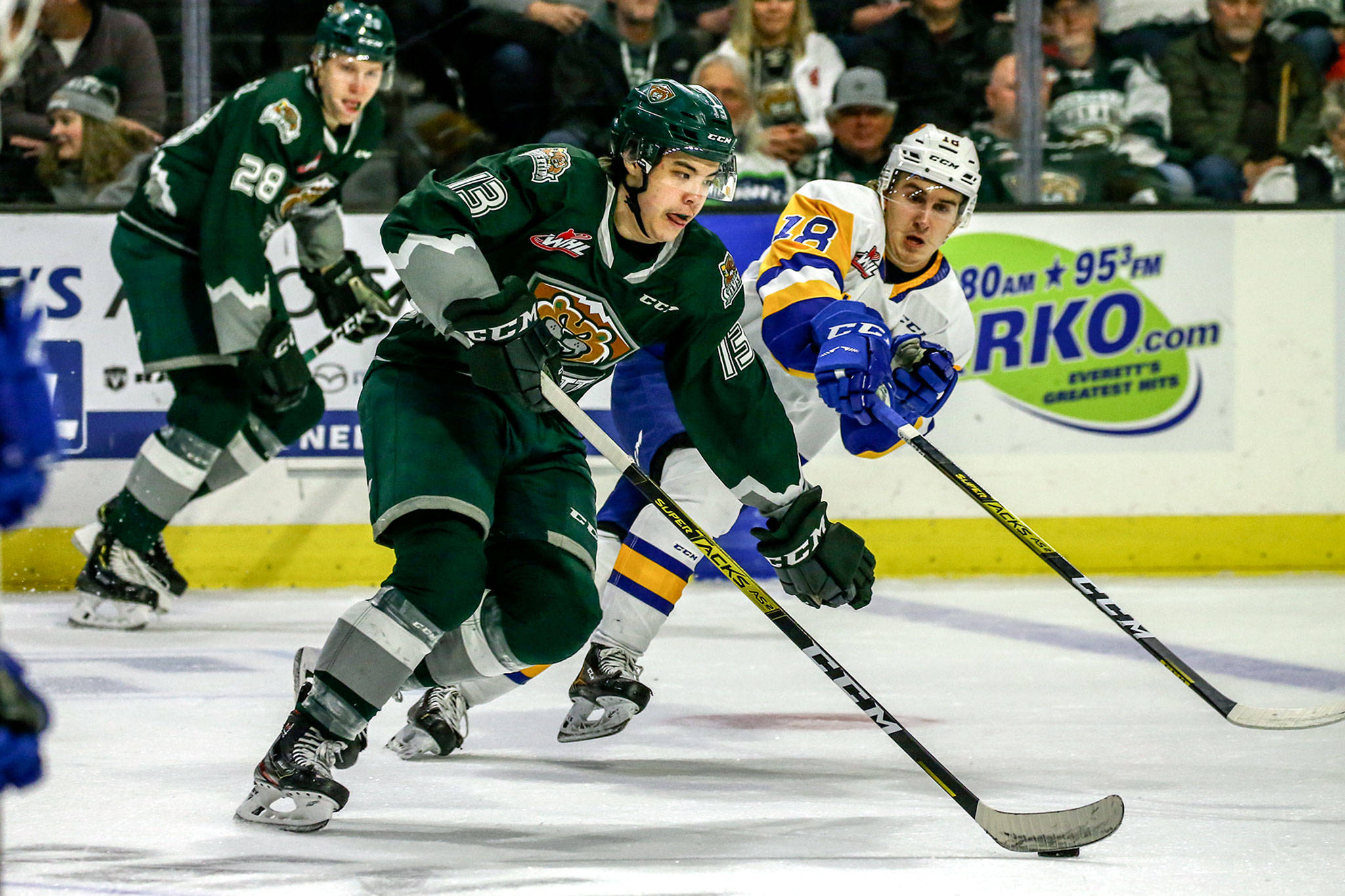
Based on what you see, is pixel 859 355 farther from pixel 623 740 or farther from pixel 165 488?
pixel 165 488

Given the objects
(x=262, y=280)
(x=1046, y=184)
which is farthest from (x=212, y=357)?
(x=1046, y=184)

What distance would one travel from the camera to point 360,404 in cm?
240

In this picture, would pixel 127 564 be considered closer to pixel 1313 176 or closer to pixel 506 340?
pixel 506 340

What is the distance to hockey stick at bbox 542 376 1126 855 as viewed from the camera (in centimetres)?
208

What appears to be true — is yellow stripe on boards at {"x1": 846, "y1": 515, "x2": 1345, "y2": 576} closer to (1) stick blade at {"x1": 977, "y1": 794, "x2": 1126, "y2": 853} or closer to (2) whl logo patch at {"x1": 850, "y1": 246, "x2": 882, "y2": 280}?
(2) whl logo patch at {"x1": 850, "y1": 246, "x2": 882, "y2": 280}

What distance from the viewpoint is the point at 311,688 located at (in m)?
2.18

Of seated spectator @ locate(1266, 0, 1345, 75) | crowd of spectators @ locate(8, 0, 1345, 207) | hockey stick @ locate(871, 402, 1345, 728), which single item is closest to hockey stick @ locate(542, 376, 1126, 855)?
hockey stick @ locate(871, 402, 1345, 728)

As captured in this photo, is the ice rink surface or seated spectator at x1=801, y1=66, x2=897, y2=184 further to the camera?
seated spectator at x1=801, y1=66, x2=897, y2=184

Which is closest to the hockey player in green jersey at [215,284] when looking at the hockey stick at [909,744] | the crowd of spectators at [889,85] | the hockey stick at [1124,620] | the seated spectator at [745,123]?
the crowd of spectators at [889,85]

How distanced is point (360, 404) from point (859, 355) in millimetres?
966

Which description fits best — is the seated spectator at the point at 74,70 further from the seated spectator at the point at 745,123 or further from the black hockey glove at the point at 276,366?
the seated spectator at the point at 745,123

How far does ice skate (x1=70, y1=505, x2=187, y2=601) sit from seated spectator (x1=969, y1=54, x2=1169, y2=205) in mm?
2660

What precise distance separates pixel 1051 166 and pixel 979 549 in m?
1.24

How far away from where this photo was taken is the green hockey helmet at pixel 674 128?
7.52 feet
